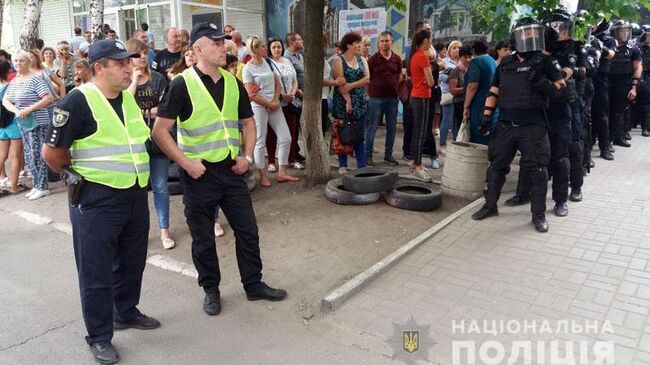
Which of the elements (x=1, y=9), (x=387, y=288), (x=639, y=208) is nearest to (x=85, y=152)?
(x=387, y=288)

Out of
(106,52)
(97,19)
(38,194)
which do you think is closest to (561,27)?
(106,52)

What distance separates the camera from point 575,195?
6418 mm

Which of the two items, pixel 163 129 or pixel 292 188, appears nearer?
pixel 163 129

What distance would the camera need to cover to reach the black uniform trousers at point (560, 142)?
579 centimetres

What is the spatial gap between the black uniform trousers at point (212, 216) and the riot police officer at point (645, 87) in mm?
9665

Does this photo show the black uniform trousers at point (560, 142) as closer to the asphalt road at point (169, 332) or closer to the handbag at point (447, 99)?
the handbag at point (447, 99)

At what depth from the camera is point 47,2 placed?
20.2 m

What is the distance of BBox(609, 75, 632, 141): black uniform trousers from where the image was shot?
8.95m

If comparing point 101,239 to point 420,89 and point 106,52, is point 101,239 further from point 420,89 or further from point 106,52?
point 420,89

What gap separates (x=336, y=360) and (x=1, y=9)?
12.2 meters

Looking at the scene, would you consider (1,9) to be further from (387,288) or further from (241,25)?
(387,288)

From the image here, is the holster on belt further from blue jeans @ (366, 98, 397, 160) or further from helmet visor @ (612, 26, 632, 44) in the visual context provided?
helmet visor @ (612, 26, 632, 44)

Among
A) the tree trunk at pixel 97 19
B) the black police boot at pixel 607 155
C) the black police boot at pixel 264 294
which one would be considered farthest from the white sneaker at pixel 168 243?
the tree trunk at pixel 97 19

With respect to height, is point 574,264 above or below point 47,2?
below
